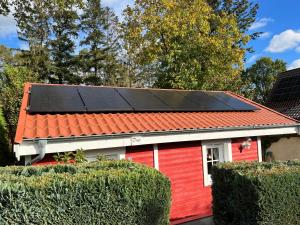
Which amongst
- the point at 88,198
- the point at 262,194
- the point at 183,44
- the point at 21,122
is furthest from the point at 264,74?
the point at 88,198

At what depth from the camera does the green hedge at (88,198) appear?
12.8 feet

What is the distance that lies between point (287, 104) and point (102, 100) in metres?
17.1

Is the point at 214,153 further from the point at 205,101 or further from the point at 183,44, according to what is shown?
the point at 183,44

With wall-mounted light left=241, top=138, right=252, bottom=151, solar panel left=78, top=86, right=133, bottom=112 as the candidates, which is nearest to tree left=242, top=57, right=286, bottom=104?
wall-mounted light left=241, top=138, right=252, bottom=151

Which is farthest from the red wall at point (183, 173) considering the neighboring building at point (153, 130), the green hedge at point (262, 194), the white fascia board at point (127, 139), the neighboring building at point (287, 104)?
the neighboring building at point (287, 104)

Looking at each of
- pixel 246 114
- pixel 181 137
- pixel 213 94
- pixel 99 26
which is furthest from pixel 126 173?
pixel 99 26

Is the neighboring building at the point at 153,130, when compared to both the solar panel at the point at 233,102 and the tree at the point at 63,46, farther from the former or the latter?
the tree at the point at 63,46

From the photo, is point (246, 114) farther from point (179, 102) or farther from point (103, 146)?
point (103, 146)

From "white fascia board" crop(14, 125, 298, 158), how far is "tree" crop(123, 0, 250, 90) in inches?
463

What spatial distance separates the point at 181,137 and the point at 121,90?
356 centimetres

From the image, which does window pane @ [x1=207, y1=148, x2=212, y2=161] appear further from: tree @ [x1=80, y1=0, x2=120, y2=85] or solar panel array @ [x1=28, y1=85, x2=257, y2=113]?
tree @ [x1=80, y1=0, x2=120, y2=85]

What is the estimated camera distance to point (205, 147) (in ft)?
32.7

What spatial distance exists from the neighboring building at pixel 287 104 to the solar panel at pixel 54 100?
11227 mm

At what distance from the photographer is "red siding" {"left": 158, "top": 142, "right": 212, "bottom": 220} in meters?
9.18
